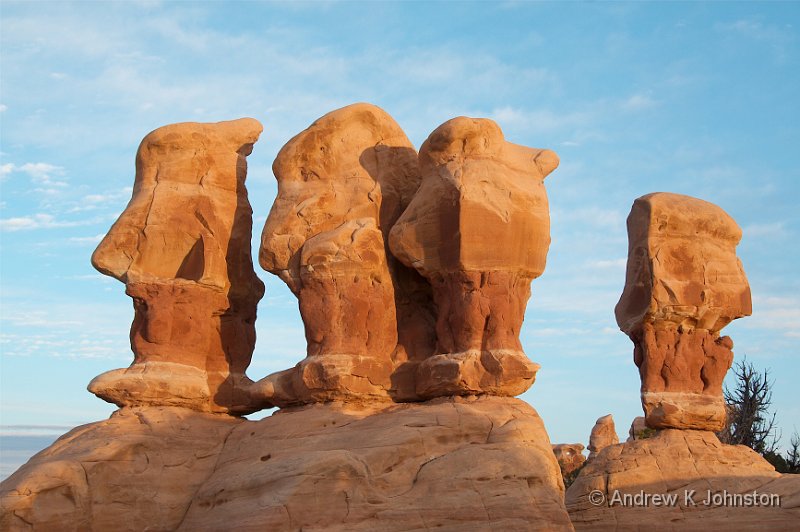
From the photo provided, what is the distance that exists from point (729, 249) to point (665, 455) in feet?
11.0

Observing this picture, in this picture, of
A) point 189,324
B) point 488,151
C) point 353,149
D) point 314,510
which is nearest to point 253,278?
point 189,324

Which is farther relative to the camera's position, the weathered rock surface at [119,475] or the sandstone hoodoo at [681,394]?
the sandstone hoodoo at [681,394]

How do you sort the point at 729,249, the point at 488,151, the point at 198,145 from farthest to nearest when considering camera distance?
the point at 729,249
the point at 198,145
the point at 488,151

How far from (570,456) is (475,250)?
21.0 m

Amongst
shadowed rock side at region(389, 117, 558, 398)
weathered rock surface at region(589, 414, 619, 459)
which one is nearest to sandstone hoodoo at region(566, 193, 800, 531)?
shadowed rock side at region(389, 117, 558, 398)

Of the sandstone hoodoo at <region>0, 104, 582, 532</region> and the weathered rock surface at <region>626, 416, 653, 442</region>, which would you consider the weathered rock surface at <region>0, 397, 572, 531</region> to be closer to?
the sandstone hoodoo at <region>0, 104, 582, 532</region>

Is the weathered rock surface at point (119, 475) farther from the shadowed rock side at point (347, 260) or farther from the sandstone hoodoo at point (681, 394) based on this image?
the sandstone hoodoo at point (681, 394)

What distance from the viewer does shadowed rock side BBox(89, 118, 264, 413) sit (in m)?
15.7

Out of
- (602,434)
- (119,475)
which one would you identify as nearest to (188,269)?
(119,475)

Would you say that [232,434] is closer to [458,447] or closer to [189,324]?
[189,324]

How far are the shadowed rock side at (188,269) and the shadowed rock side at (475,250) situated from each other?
2.56m

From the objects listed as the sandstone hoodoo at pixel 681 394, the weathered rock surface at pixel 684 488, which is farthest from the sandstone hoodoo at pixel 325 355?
the weathered rock surface at pixel 684 488

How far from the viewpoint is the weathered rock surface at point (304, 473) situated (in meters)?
12.6

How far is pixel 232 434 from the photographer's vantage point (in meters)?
15.4
